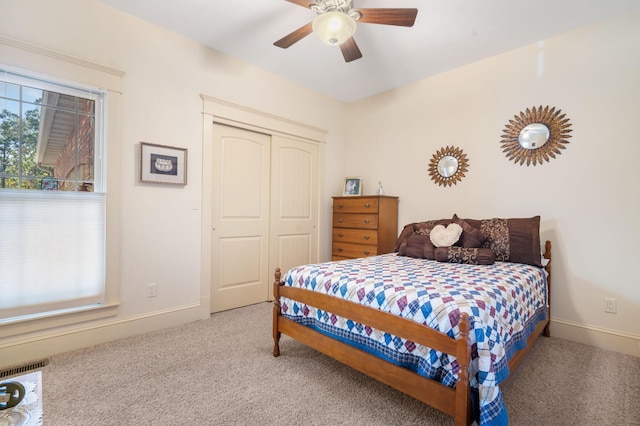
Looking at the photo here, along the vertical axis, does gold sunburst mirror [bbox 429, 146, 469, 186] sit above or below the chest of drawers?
above

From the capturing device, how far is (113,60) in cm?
245

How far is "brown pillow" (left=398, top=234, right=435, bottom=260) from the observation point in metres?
2.74

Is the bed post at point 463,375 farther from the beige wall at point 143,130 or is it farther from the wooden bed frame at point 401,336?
the beige wall at point 143,130

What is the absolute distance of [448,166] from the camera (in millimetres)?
3412

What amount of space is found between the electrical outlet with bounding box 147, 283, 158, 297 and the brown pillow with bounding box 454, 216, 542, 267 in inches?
115

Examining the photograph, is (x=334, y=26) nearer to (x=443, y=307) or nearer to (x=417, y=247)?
(x=443, y=307)

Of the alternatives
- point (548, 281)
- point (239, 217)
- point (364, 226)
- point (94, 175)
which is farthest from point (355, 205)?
point (94, 175)

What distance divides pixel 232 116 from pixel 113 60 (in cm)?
109

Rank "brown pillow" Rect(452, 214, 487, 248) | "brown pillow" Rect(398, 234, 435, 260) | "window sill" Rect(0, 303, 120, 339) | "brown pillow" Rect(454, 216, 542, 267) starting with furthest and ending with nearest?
"brown pillow" Rect(398, 234, 435, 260) < "brown pillow" Rect(452, 214, 487, 248) < "brown pillow" Rect(454, 216, 542, 267) < "window sill" Rect(0, 303, 120, 339)

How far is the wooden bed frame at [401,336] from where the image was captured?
126 centimetres

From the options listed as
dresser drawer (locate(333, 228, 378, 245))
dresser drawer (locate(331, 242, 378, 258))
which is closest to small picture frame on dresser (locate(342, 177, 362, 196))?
dresser drawer (locate(333, 228, 378, 245))

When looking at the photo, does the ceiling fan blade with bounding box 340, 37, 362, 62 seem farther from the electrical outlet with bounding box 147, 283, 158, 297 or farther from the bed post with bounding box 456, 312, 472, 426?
the electrical outlet with bounding box 147, 283, 158, 297

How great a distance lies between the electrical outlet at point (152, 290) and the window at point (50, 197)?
1.10ft

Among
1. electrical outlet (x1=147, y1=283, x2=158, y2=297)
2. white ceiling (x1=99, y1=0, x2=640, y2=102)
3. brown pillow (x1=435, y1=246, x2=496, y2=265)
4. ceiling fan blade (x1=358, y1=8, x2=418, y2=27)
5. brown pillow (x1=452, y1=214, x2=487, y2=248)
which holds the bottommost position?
electrical outlet (x1=147, y1=283, x2=158, y2=297)
